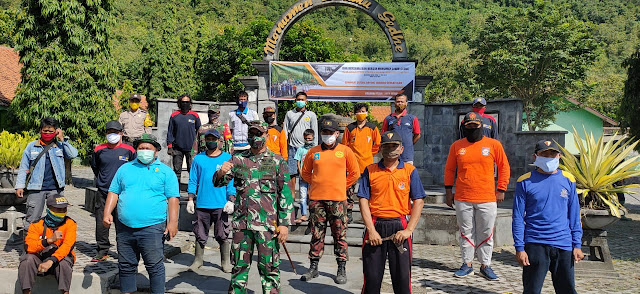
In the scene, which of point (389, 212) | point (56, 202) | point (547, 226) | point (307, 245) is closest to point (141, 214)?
point (56, 202)

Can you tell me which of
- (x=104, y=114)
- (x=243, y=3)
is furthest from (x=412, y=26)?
(x=104, y=114)

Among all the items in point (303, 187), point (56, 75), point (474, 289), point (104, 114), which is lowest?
point (474, 289)

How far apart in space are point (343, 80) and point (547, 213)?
1003 centimetres

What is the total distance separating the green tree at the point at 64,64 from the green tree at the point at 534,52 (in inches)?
916

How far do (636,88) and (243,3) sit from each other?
8577cm

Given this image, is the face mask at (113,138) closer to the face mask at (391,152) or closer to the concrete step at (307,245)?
the concrete step at (307,245)

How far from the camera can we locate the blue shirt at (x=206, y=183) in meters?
6.75

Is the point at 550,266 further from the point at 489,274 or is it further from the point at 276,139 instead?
the point at 276,139

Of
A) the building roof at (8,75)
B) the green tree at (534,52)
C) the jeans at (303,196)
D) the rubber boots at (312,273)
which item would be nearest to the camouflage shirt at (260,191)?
the rubber boots at (312,273)

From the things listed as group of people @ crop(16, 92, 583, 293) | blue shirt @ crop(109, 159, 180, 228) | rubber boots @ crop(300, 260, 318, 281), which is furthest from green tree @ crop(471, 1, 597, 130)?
blue shirt @ crop(109, 159, 180, 228)

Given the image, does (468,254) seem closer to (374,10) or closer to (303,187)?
(303,187)

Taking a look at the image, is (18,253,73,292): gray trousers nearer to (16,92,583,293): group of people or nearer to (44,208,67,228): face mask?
(16,92,583,293): group of people

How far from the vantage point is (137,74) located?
44.5 metres

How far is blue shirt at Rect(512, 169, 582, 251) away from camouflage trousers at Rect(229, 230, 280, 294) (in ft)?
7.83
